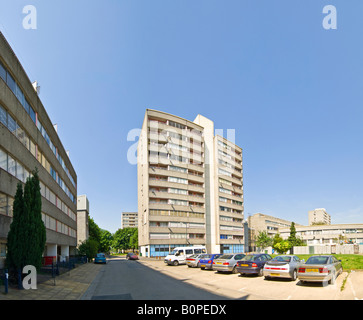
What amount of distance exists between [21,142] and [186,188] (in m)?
55.1

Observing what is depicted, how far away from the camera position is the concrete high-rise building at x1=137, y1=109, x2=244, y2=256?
69.2m

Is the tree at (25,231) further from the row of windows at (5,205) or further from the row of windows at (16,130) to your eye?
the row of windows at (16,130)

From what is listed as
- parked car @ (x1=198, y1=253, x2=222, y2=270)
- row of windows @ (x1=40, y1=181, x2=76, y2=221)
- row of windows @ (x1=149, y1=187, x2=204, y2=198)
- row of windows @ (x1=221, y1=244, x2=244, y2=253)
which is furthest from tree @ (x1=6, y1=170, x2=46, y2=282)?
row of windows @ (x1=221, y1=244, x2=244, y2=253)

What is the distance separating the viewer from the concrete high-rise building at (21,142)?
18.2 metres

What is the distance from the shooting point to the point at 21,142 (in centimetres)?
2164

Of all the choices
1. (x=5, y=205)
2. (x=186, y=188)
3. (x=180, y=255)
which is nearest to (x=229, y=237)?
(x=186, y=188)

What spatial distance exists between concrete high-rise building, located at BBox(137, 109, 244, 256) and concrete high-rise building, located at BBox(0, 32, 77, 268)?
35157mm

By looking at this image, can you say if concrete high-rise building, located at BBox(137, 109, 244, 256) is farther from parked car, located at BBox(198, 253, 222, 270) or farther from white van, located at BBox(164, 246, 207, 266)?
parked car, located at BBox(198, 253, 222, 270)

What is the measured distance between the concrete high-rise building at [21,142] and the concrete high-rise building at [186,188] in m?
35.2

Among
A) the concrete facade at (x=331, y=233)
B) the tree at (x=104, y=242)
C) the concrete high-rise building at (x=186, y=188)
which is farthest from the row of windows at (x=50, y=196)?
the concrete facade at (x=331, y=233)

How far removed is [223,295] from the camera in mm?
12828

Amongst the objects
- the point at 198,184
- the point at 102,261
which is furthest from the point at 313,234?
the point at 102,261

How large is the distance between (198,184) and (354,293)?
67.1 metres
